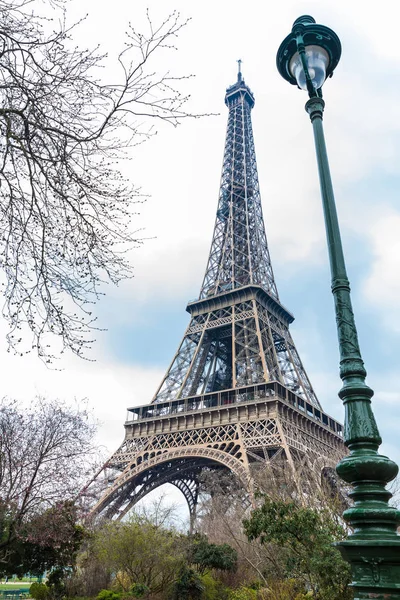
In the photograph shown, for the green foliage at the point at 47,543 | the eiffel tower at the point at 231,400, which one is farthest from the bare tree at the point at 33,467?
the eiffel tower at the point at 231,400

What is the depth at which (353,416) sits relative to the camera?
4.41 meters

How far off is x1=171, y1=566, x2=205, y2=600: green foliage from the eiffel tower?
5551mm

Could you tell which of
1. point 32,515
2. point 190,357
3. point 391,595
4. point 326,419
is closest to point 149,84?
point 391,595

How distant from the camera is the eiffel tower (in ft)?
96.3

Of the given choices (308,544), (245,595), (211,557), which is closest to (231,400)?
(211,557)

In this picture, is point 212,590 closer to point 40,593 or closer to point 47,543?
point 40,593

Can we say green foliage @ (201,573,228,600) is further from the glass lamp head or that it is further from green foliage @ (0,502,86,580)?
the glass lamp head

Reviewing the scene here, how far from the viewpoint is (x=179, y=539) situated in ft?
69.0

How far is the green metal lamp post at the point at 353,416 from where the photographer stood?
11.9 feet

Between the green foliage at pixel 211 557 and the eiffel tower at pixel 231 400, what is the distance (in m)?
3.97

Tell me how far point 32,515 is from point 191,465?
20645 millimetres

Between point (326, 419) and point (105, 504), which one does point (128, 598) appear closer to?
point (105, 504)

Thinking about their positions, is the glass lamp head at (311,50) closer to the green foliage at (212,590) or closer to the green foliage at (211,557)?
the green foliage at (212,590)

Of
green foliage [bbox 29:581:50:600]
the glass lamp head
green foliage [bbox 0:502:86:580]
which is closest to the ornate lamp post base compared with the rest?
the glass lamp head
